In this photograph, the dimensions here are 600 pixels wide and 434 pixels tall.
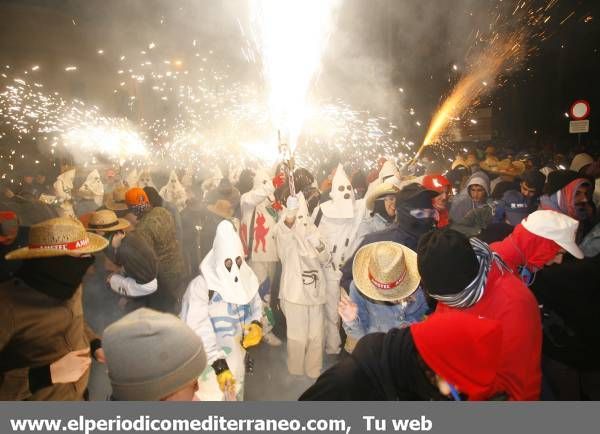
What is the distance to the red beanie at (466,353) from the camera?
1634mm

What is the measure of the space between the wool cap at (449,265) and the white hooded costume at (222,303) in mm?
1805

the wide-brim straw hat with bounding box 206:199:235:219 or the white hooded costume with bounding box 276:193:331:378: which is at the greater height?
the wide-brim straw hat with bounding box 206:199:235:219

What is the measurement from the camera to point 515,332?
84.8 inches

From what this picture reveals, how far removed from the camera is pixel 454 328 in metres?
1.67

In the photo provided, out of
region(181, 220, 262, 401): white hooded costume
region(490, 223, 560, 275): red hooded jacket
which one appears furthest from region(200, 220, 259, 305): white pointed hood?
region(490, 223, 560, 275): red hooded jacket

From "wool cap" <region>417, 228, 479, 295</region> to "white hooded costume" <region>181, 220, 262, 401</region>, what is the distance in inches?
71.1

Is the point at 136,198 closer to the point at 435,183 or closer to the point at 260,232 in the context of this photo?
the point at 260,232

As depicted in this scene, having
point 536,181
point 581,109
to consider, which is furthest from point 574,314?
point 581,109

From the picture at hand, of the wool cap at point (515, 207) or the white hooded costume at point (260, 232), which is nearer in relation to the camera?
the wool cap at point (515, 207)

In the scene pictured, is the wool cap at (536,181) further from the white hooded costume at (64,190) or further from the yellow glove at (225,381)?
the white hooded costume at (64,190)

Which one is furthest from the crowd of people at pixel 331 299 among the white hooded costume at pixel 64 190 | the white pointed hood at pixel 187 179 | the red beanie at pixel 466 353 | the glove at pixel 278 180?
the white pointed hood at pixel 187 179

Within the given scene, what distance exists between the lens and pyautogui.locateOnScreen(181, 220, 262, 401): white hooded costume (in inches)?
129

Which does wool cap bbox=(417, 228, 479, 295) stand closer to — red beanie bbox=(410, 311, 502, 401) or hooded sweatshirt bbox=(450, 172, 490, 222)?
red beanie bbox=(410, 311, 502, 401)

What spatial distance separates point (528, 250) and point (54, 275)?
3.60m
